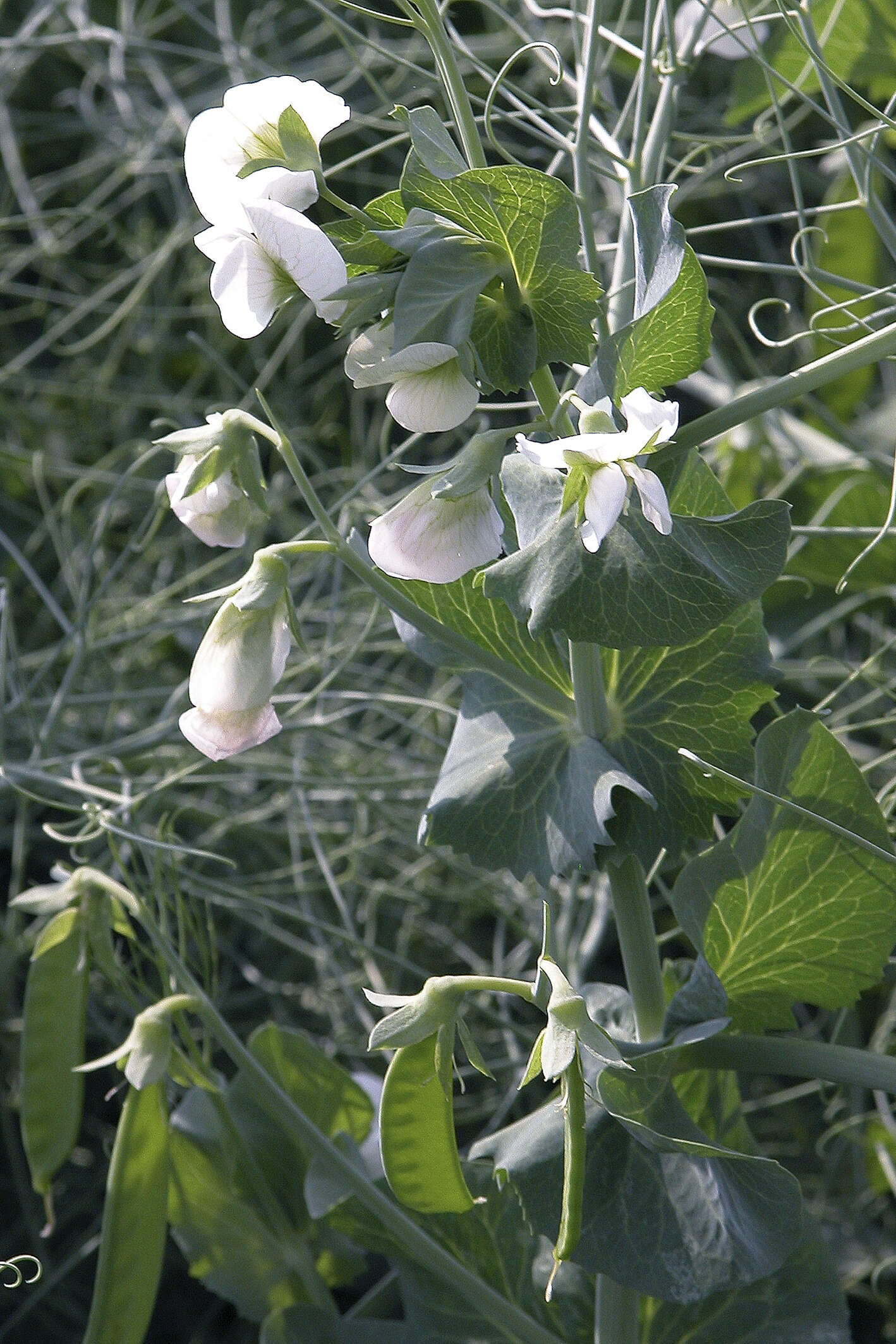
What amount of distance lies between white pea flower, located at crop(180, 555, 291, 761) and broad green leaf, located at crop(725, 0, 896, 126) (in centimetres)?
52

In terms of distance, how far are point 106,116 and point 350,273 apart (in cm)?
99

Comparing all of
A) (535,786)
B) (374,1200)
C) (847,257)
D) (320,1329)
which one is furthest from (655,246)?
(847,257)

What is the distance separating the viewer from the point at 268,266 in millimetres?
423

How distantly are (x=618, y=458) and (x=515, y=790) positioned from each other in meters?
0.21

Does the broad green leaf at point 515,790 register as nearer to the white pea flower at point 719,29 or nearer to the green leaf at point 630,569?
the green leaf at point 630,569

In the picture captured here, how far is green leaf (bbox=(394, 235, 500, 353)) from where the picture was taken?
41cm

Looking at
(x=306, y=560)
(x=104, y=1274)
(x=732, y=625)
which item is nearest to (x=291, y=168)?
(x=732, y=625)

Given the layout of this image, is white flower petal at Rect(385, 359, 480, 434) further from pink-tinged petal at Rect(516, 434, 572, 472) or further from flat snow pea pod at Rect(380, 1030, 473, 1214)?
flat snow pea pod at Rect(380, 1030, 473, 1214)

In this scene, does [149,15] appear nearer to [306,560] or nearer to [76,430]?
[76,430]

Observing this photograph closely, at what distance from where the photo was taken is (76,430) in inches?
49.1

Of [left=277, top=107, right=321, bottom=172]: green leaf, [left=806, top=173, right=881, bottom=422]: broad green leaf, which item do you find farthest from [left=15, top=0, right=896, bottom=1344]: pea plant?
[left=806, top=173, right=881, bottom=422]: broad green leaf

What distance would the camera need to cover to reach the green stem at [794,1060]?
1.67ft

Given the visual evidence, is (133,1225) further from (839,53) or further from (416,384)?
(839,53)

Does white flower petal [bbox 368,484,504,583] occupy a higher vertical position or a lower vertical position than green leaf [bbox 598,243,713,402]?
lower
